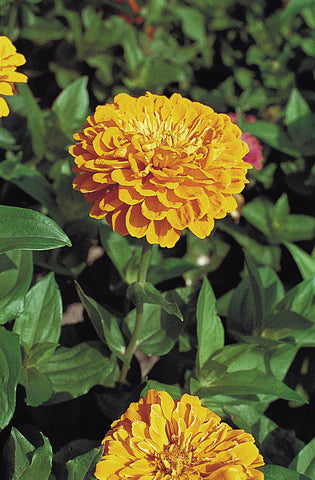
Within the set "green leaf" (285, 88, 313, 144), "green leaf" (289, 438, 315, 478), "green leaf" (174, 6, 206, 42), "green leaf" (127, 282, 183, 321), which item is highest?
"green leaf" (174, 6, 206, 42)

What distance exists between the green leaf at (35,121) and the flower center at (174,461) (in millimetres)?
942

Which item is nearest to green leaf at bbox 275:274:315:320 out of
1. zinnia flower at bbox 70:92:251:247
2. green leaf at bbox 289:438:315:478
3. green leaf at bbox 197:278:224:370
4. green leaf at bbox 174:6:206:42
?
green leaf at bbox 197:278:224:370

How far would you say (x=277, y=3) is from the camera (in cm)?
230

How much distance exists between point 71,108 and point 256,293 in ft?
2.54

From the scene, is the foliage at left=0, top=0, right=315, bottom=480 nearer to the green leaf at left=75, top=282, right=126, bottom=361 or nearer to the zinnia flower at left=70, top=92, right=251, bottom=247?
the green leaf at left=75, top=282, right=126, bottom=361

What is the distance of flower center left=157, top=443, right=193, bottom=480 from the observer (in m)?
0.67

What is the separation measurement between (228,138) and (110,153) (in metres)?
0.21

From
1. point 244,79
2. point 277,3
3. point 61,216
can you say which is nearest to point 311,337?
point 61,216

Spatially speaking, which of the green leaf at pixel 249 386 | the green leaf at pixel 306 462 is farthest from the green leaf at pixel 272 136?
the green leaf at pixel 306 462

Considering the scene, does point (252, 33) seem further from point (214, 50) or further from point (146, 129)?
point (146, 129)

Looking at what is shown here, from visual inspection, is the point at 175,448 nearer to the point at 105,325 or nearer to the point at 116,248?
the point at 105,325

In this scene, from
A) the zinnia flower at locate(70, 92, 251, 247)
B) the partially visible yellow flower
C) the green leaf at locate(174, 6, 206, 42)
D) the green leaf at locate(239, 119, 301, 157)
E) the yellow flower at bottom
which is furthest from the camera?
the green leaf at locate(174, 6, 206, 42)

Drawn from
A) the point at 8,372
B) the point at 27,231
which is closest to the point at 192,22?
the point at 27,231

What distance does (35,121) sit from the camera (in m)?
1.35
